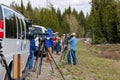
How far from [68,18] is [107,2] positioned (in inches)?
1955

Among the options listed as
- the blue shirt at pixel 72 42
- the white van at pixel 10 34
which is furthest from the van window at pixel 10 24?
the blue shirt at pixel 72 42

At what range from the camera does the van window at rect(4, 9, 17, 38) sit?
32.8ft

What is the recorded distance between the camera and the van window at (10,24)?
32.8 feet

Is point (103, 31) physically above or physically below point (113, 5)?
below

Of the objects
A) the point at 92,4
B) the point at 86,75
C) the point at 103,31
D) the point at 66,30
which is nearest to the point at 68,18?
the point at 66,30

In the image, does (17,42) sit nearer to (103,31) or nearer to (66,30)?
(103,31)

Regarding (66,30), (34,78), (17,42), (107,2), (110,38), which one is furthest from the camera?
(66,30)

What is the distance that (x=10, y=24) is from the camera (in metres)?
10.4

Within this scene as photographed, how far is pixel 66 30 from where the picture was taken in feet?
363

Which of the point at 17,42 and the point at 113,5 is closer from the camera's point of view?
the point at 17,42

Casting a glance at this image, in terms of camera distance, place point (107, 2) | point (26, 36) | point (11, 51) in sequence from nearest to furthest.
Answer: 1. point (11, 51)
2. point (26, 36)
3. point (107, 2)

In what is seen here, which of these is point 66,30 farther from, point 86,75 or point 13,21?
point 13,21

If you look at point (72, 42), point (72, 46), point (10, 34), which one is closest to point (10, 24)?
point (10, 34)

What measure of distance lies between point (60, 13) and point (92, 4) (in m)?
57.1
